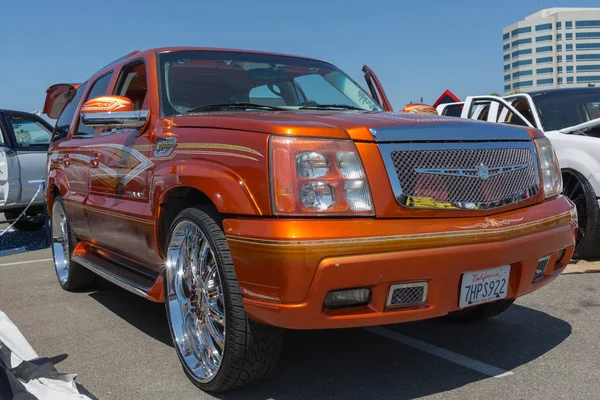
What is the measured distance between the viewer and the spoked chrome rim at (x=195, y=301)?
3.06 meters

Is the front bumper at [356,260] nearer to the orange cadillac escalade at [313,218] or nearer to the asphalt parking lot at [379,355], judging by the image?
the orange cadillac escalade at [313,218]

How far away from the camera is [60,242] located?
5871 mm

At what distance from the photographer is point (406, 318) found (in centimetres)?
272

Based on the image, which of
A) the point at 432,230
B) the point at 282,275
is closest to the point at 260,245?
the point at 282,275

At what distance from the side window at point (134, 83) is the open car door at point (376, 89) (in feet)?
5.56

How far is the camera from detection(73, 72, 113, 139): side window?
4821mm

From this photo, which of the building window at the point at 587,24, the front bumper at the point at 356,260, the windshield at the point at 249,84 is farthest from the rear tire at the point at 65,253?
the building window at the point at 587,24

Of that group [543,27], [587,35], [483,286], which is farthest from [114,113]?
[587,35]

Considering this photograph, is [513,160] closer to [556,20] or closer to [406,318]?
[406,318]

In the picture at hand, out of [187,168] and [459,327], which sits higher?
[187,168]

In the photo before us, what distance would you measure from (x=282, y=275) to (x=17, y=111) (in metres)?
7.35

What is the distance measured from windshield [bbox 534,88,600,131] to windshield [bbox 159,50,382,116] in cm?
331

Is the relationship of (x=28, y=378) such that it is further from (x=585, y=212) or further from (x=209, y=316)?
(x=585, y=212)

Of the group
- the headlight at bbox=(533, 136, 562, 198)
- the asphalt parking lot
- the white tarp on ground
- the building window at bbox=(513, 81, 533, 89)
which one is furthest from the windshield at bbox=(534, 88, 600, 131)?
the building window at bbox=(513, 81, 533, 89)
